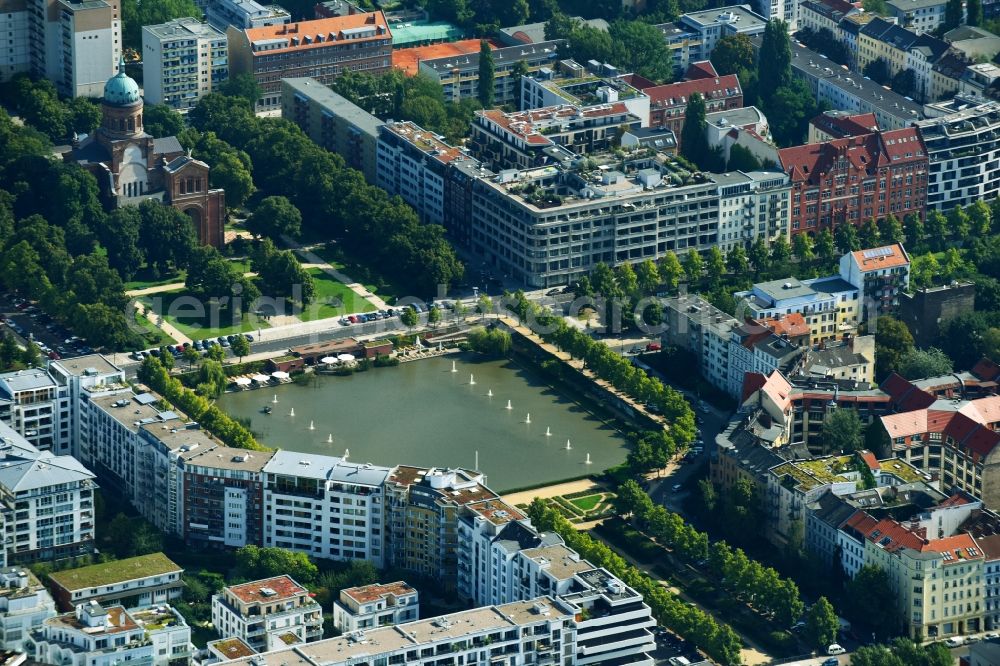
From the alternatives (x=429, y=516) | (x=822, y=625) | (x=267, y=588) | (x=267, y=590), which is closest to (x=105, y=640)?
(x=267, y=590)

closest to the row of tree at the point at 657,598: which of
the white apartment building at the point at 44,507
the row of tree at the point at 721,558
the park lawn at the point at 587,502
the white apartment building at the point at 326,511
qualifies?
the row of tree at the point at 721,558

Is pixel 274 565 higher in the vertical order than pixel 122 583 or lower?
lower

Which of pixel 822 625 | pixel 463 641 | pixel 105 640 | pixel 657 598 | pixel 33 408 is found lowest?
pixel 822 625

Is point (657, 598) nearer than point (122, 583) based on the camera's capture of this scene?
No

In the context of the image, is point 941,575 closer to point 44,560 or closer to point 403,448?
point 403,448

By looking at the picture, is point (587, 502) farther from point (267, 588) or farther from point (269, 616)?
point (269, 616)

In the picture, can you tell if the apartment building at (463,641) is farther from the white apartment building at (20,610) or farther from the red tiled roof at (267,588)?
the white apartment building at (20,610)

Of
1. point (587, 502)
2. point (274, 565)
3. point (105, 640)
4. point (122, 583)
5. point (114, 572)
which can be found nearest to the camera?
point (105, 640)

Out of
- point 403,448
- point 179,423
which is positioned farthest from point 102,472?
point 403,448
